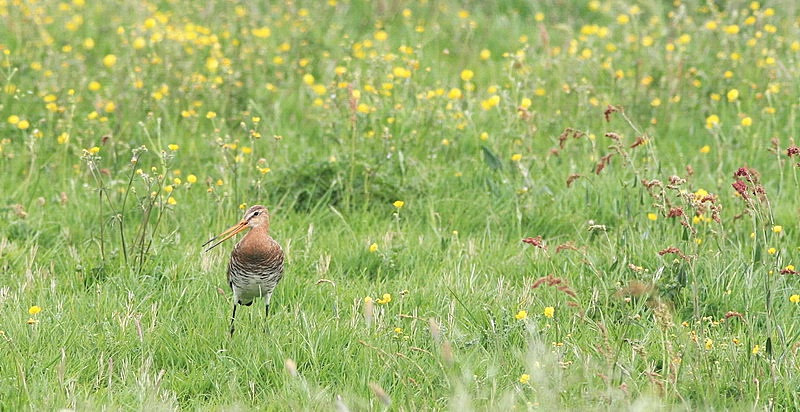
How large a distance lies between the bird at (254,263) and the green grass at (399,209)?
135mm

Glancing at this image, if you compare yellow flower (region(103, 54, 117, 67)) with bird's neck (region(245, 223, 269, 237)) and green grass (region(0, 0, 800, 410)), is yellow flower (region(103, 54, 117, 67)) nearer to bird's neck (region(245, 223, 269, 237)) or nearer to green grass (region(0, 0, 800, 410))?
green grass (region(0, 0, 800, 410))

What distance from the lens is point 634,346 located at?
4000 mm

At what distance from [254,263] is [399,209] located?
5.40 ft

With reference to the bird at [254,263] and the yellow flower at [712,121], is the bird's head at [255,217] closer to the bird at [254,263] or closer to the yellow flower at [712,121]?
the bird at [254,263]

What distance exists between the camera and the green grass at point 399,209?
13.7 ft

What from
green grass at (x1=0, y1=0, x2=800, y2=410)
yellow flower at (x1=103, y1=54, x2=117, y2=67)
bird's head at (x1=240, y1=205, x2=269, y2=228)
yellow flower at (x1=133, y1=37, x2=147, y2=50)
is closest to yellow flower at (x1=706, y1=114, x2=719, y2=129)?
green grass at (x1=0, y1=0, x2=800, y2=410)

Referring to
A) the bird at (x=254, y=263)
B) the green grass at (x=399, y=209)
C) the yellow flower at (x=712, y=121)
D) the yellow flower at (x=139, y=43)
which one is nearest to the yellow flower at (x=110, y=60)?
the green grass at (x=399, y=209)

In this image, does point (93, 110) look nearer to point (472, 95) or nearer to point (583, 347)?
point (472, 95)

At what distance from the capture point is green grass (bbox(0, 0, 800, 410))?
13.7 ft

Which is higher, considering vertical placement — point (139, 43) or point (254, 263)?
point (139, 43)

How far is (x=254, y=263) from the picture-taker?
469 cm

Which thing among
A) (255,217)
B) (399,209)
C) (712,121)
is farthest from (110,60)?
(712,121)

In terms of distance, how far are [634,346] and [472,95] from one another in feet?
14.1

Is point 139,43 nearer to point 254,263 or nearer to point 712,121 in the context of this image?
point 254,263
